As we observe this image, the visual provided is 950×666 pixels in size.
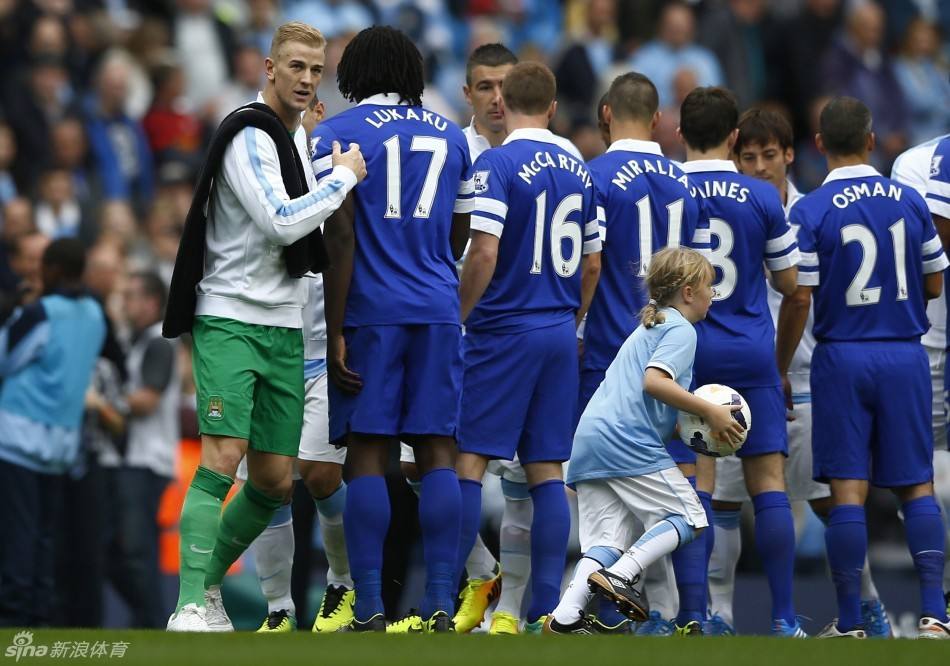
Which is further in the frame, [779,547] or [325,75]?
[325,75]

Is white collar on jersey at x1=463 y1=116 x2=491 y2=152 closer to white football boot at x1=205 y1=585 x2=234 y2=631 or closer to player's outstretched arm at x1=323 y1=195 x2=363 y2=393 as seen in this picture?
player's outstretched arm at x1=323 y1=195 x2=363 y2=393

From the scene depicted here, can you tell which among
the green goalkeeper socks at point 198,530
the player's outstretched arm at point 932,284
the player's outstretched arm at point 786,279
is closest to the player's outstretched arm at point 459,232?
the green goalkeeper socks at point 198,530

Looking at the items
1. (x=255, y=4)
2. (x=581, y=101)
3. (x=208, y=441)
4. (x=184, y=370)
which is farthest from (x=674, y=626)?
(x=255, y=4)

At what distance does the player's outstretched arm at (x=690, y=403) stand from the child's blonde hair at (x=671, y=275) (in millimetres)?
316

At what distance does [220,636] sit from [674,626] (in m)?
3.19

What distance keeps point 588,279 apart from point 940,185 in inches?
83.6

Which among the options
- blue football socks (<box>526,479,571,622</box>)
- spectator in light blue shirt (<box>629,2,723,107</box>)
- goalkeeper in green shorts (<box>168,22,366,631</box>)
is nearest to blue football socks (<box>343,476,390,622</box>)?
goalkeeper in green shorts (<box>168,22,366,631</box>)

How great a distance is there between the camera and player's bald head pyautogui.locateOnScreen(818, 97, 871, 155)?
8953mm

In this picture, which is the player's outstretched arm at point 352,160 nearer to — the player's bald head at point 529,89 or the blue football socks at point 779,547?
the player's bald head at point 529,89

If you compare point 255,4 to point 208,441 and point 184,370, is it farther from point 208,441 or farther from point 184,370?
point 208,441

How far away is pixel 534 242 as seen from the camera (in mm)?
8367

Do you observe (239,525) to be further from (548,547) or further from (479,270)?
(479,270)

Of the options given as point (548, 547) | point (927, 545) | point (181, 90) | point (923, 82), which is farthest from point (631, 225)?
point (923, 82)

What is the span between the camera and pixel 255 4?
1741 centimetres
